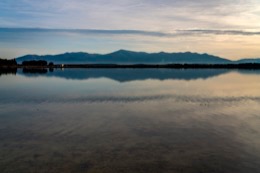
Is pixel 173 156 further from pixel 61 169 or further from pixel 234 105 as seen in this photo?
pixel 234 105

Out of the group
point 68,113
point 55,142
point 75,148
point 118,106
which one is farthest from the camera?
point 118,106

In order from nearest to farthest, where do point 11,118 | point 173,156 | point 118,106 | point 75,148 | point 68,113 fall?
point 173,156 < point 75,148 < point 11,118 < point 68,113 < point 118,106

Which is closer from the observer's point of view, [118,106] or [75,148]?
[75,148]

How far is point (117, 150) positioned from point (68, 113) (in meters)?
7.46

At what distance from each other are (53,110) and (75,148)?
812 centimetres

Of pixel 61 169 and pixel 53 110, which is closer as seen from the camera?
pixel 61 169

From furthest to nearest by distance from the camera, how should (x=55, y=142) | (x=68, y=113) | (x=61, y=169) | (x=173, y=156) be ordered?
(x=68, y=113)
(x=55, y=142)
(x=173, y=156)
(x=61, y=169)

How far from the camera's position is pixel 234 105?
21.0m

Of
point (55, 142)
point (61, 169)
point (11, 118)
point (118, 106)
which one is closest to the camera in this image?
point (61, 169)

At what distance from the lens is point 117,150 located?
10.8 meters

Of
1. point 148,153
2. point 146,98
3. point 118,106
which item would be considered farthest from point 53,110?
point 148,153

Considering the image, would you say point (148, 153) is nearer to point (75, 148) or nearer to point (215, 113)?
point (75, 148)

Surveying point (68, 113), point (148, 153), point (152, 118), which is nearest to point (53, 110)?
point (68, 113)

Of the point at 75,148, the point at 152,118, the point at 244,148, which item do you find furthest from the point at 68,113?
the point at 244,148
